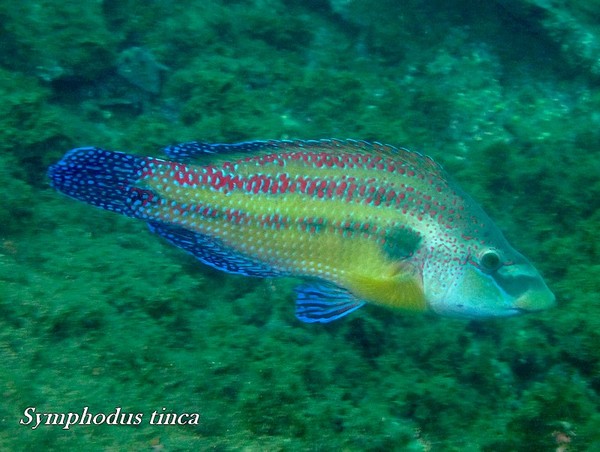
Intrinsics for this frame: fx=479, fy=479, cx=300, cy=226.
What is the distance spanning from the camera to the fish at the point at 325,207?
3539 millimetres

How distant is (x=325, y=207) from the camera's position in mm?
3586

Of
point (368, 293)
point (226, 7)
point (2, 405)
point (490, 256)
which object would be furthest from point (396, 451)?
point (226, 7)

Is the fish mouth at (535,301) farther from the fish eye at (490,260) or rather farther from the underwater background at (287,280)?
the underwater background at (287,280)

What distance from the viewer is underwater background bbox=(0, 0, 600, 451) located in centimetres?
305

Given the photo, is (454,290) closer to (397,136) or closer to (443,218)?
(443,218)

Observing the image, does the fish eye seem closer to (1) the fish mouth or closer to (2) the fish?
(2) the fish

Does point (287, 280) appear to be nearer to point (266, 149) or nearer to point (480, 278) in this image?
point (266, 149)

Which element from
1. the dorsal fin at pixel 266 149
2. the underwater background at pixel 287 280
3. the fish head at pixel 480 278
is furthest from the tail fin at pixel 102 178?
the fish head at pixel 480 278

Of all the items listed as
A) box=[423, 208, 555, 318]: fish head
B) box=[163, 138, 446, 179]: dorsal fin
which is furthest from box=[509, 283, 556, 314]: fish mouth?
box=[163, 138, 446, 179]: dorsal fin

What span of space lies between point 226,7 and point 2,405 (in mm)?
6851

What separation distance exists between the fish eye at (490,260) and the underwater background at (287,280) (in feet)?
2.67

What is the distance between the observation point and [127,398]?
3.03 m

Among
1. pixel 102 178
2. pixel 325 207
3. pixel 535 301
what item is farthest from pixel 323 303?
pixel 102 178

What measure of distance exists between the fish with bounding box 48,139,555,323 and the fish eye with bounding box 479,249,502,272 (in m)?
0.08
